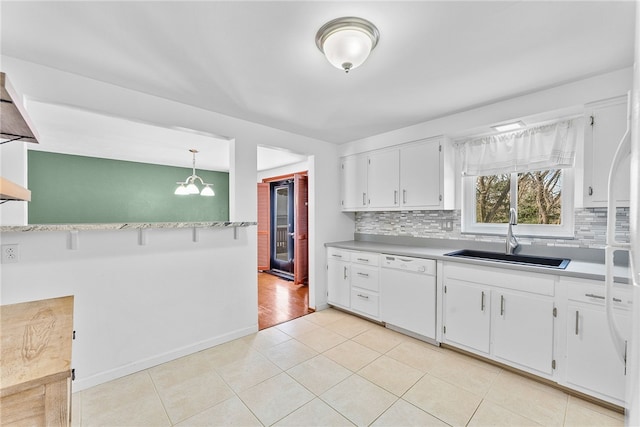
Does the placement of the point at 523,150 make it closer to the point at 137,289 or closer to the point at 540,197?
the point at 540,197

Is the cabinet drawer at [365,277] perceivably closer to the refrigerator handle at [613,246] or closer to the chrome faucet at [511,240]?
the chrome faucet at [511,240]

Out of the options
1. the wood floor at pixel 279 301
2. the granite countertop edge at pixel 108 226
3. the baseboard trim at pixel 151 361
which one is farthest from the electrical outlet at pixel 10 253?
the wood floor at pixel 279 301

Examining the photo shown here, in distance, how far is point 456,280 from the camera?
2.50 m

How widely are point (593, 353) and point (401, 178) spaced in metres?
2.15

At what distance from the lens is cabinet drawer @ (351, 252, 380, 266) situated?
3156 mm

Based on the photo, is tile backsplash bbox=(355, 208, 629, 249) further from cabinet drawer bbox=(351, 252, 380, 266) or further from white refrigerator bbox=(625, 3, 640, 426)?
white refrigerator bbox=(625, 3, 640, 426)

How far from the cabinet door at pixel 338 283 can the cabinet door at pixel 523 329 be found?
1623 millimetres

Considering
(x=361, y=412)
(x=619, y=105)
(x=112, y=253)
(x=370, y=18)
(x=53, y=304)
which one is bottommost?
(x=361, y=412)

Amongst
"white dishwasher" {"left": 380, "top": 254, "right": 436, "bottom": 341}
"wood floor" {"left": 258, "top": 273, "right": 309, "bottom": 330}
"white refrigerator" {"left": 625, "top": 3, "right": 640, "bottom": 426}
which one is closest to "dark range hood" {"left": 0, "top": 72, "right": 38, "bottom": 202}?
"white refrigerator" {"left": 625, "top": 3, "right": 640, "bottom": 426}

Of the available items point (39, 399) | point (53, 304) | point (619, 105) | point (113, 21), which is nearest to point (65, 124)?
point (113, 21)

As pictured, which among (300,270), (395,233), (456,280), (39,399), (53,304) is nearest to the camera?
(39,399)

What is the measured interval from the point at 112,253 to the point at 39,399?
164 centimetres

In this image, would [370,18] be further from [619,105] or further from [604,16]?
[619,105]

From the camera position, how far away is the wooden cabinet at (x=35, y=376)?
740 millimetres
